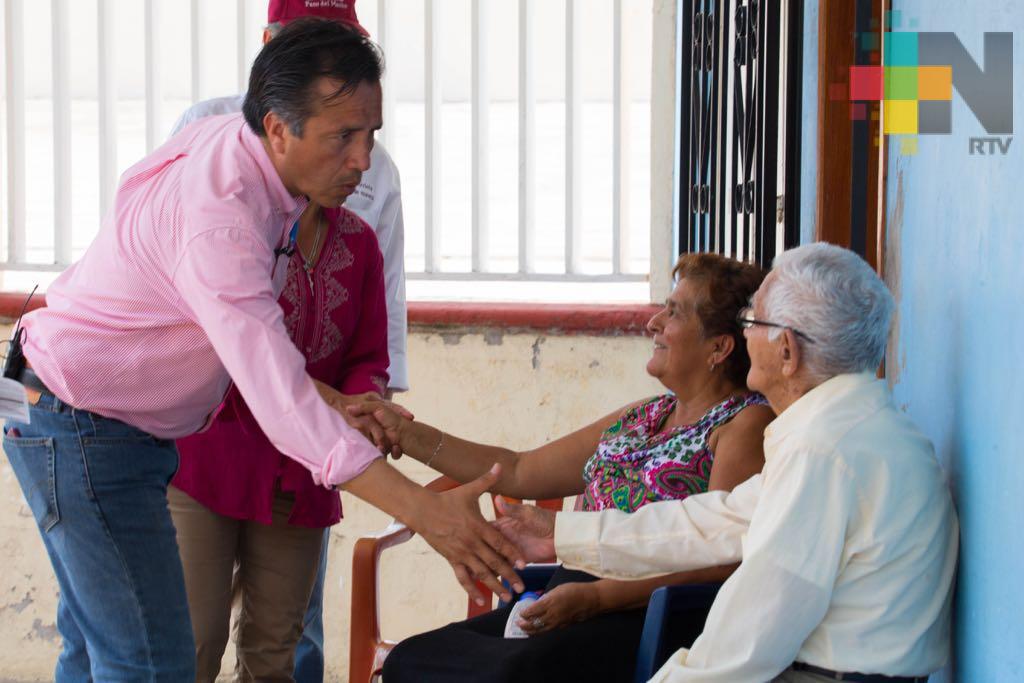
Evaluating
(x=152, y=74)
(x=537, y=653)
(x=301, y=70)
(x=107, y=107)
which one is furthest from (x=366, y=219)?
(x=107, y=107)

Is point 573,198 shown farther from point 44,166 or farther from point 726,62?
point 44,166

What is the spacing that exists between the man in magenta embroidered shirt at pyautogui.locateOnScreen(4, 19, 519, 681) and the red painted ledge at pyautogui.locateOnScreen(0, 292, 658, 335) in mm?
2159

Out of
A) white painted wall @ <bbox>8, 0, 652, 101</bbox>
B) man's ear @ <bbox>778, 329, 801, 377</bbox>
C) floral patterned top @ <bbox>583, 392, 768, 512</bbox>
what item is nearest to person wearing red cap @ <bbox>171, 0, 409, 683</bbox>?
floral patterned top @ <bbox>583, 392, 768, 512</bbox>

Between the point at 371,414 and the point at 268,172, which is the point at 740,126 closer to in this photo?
the point at 371,414

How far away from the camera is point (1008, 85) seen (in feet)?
5.52

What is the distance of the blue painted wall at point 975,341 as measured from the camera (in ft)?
5.38

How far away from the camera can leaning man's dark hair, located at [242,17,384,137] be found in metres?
2.15

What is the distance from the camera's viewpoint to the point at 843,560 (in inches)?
72.6

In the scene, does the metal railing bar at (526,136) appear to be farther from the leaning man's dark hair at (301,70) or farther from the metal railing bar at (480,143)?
the leaning man's dark hair at (301,70)

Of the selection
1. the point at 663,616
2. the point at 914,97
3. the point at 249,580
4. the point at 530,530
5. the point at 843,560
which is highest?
the point at 914,97

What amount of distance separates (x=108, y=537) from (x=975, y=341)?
1.41m

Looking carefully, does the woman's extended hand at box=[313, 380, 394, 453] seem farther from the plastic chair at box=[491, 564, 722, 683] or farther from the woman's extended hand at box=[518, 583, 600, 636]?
the plastic chair at box=[491, 564, 722, 683]

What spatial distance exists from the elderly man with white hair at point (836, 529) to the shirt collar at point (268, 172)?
2.83 ft

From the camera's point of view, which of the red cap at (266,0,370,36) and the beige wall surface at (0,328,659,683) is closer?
the red cap at (266,0,370,36)
